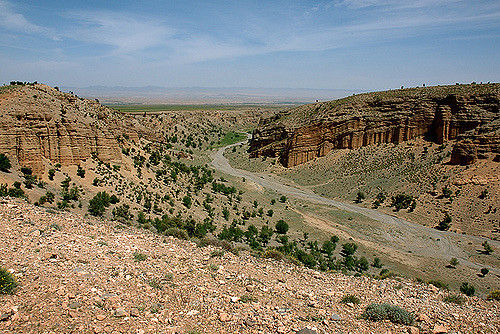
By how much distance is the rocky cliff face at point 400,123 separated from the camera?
44688 mm

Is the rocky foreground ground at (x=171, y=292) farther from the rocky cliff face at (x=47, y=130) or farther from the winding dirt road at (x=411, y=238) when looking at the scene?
the winding dirt road at (x=411, y=238)

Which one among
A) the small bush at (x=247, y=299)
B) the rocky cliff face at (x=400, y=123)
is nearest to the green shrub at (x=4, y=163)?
the small bush at (x=247, y=299)

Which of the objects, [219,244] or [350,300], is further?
[219,244]

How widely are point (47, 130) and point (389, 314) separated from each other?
1021 inches

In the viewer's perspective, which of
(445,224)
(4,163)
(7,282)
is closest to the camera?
(7,282)

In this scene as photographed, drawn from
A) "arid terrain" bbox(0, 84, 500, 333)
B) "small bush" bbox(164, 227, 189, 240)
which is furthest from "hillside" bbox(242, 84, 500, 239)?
"small bush" bbox(164, 227, 189, 240)

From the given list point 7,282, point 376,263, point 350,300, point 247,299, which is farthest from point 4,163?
point 376,263

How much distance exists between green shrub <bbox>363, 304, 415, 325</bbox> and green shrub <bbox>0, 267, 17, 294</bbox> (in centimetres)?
943

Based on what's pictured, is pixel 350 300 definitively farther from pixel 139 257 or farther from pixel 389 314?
pixel 139 257

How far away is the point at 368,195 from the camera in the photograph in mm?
45812

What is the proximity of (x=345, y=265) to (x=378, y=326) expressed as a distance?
1516 cm

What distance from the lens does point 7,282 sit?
7.65 metres

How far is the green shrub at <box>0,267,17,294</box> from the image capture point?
294 inches

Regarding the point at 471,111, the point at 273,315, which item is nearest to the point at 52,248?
the point at 273,315
